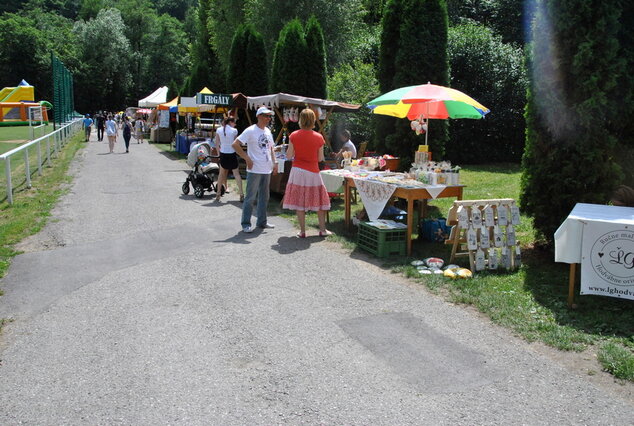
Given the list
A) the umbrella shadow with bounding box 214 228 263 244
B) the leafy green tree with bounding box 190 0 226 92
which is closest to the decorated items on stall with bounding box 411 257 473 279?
the umbrella shadow with bounding box 214 228 263 244

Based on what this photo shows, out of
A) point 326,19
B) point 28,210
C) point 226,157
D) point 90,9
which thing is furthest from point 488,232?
point 90,9

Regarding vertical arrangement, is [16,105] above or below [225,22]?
below

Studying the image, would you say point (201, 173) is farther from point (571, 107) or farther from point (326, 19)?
point (326, 19)

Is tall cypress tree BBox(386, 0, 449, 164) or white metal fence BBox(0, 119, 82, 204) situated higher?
tall cypress tree BBox(386, 0, 449, 164)

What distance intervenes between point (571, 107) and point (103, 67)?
72756 mm

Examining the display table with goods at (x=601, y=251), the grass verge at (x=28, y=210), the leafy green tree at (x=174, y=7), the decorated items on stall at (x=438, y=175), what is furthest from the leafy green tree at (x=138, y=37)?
the display table with goods at (x=601, y=251)

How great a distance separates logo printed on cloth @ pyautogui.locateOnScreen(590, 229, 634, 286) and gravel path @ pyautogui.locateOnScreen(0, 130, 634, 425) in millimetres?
1259

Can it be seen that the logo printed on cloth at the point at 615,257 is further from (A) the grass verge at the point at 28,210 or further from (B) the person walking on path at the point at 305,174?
(A) the grass verge at the point at 28,210

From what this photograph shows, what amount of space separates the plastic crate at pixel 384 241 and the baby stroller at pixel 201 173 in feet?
19.2

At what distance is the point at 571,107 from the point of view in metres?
7.02

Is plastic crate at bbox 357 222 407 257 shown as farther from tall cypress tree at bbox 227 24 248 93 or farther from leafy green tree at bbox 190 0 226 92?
leafy green tree at bbox 190 0 226 92

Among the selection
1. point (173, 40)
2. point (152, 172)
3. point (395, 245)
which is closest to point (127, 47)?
point (173, 40)

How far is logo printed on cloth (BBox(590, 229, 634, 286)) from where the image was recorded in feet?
17.7

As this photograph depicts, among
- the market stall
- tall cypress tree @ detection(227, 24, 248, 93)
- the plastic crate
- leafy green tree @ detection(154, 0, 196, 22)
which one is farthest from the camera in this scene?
leafy green tree @ detection(154, 0, 196, 22)
